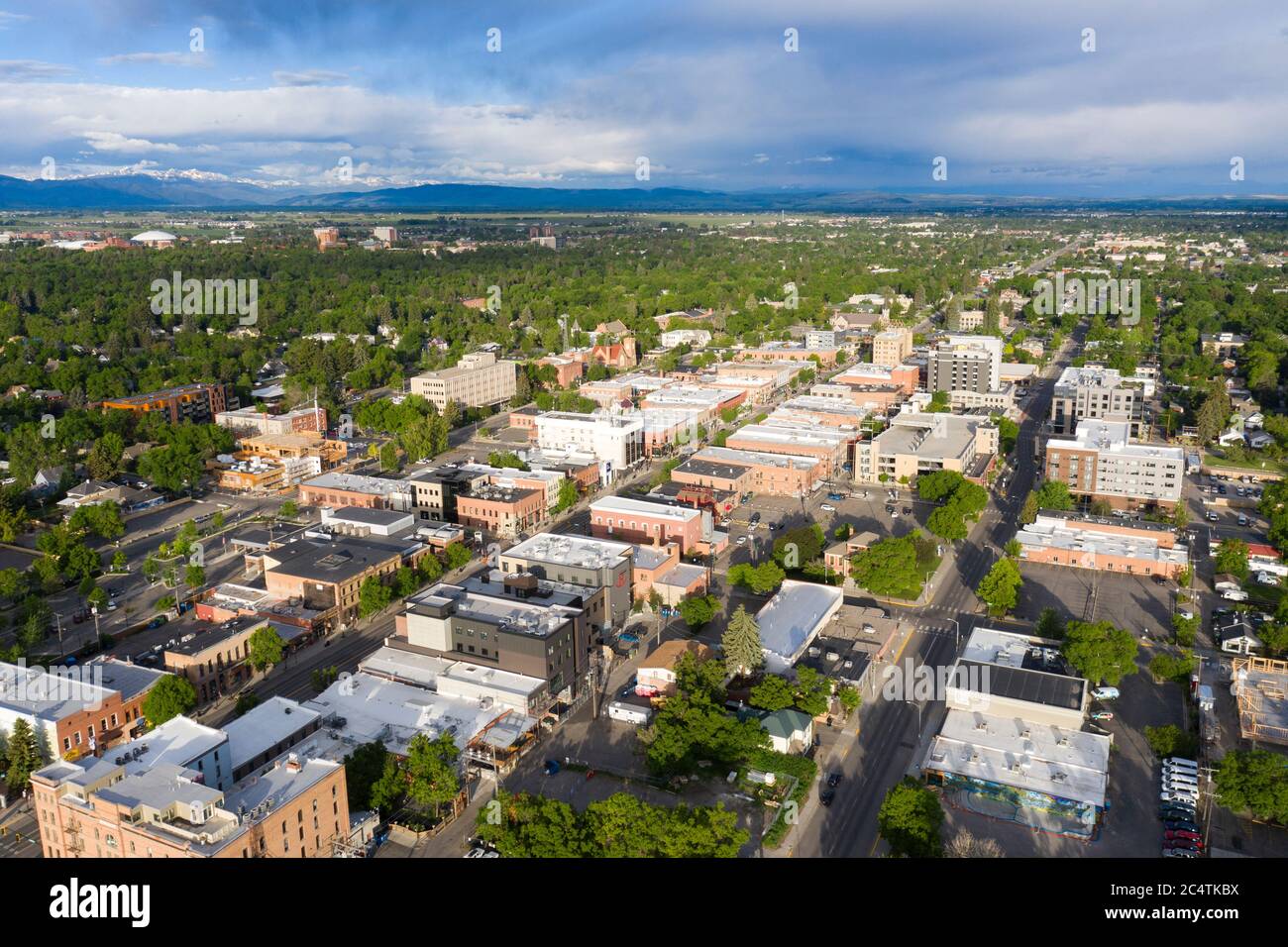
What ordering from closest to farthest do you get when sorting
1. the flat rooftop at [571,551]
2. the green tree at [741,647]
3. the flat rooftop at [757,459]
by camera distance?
the green tree at [741,647] < the flat rooftop at [571,551] < the flat rooftop at [757,459]

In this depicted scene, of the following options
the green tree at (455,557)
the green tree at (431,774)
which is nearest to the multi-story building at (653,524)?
the green tree at (455,557)

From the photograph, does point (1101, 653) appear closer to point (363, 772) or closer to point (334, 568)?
point (363, 772)

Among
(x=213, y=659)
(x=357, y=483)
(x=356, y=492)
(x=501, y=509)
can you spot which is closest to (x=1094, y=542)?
(x=501, y=509)

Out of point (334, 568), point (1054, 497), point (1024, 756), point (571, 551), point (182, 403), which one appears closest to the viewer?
point (1024, 756)

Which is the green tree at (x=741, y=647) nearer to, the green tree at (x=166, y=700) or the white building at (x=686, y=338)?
the green tree at (x=166, y=700)

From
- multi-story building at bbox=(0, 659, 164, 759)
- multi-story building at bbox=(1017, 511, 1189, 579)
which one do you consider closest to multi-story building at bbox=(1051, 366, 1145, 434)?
multi-story building at bbox=(1017, 511, 1189, 579)

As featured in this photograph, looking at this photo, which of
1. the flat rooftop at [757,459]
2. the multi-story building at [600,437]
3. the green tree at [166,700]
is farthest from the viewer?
the multi-story building at [600,437]

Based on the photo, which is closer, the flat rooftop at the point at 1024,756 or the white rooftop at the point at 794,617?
the flat rooftop at the point at 1024,756
